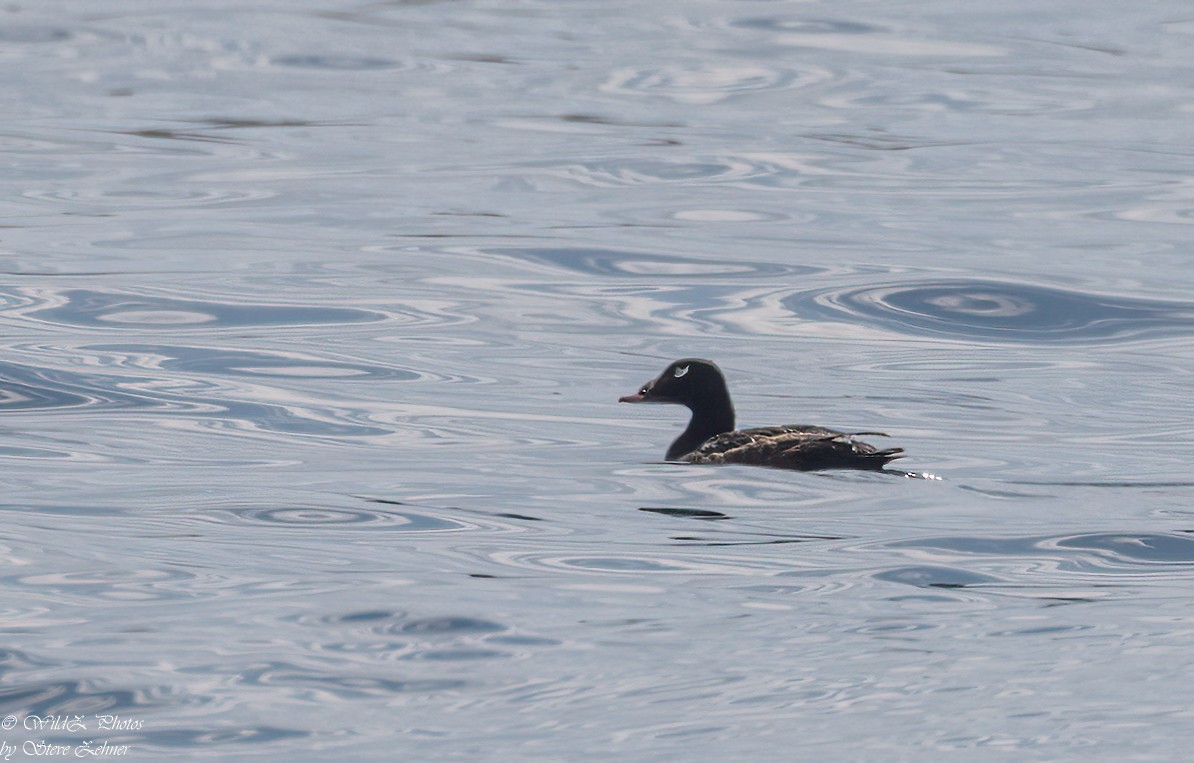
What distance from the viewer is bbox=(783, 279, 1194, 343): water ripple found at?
58.9 ft

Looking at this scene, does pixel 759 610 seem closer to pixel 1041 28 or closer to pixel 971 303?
pixel 971 303

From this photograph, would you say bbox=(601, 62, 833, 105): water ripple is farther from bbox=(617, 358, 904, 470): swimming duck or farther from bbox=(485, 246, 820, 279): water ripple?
bbox=(617, 358, 904, 470): swimming duck

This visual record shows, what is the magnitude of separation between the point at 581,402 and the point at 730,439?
2.73 m

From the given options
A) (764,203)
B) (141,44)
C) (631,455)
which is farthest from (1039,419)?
(141,44)

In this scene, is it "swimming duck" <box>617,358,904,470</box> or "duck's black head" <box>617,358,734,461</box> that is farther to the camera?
"duck's black head" <box>617,358,734,461</box>

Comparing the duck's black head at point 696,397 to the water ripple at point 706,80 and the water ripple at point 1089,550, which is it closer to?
the water ripple at point 1089,550

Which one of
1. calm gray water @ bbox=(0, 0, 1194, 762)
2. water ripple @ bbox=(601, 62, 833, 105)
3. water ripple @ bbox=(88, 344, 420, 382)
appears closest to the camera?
calm gray water @ bbox=(0, 0, 1194, 762)

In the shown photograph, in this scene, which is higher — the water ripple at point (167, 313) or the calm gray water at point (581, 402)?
the calm gray water at point (581, 402)

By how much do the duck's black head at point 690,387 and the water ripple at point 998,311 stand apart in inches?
213

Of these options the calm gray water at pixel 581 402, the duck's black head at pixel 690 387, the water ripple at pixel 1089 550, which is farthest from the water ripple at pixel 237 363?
the water ripple at pixel 1089 550

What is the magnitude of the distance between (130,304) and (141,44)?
64.0ft

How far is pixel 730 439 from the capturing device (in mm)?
12062

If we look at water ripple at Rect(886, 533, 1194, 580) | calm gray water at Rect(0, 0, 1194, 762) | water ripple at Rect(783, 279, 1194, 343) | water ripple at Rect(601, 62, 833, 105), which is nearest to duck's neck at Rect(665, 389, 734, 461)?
calm gray water at Rect(0, 0, 1194, 762)

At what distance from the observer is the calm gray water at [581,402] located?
7551 millimetres
